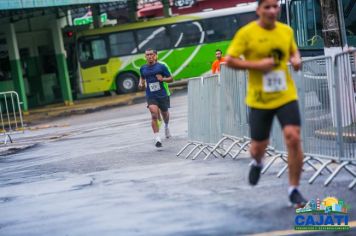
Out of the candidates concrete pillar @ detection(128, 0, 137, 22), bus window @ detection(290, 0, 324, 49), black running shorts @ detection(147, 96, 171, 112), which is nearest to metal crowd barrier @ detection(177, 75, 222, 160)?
black running shorts @ detection(147, 96, 171, 112)

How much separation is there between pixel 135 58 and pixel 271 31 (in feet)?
89.9

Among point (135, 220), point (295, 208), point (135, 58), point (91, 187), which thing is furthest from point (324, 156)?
point (135, 58)

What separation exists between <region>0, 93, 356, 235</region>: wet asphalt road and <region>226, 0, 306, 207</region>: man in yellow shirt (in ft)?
1.99

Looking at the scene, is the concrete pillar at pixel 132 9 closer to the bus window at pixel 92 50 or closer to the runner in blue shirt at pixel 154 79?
the bus window at pixel 92 50

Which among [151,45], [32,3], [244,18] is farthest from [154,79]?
[244,18]

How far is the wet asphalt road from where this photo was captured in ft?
22.5

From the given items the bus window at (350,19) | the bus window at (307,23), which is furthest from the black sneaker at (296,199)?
the bus window at (307,23)

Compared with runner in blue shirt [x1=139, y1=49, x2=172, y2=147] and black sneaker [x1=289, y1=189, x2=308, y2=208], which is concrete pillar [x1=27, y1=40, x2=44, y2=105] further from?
black sneaker [x1=289, y1=189, x2=308, y2=208]

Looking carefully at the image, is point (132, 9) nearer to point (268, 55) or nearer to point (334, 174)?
point (334, 174)

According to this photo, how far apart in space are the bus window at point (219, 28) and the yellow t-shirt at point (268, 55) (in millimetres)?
27215

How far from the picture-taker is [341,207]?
689cm

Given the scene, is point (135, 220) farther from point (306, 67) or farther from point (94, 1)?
point (94, 1)

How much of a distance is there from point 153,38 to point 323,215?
27873mm

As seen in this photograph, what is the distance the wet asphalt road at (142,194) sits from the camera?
687cm
